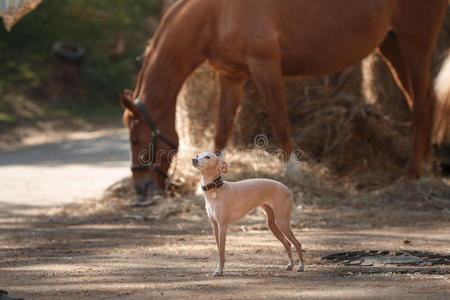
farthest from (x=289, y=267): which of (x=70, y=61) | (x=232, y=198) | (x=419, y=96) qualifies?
(x=70, y=61)

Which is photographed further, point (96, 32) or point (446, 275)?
point (96, 32)

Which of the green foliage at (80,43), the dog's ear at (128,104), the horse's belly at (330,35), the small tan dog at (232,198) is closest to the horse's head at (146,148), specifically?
the dog's ear at (128,104)

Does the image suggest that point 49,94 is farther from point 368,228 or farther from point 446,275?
point 446,275

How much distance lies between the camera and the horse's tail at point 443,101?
736 cm

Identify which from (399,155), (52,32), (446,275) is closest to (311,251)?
(446,275)

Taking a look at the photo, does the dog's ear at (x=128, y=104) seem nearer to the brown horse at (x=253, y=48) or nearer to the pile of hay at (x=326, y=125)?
the brown horse at (x=253, y=48)

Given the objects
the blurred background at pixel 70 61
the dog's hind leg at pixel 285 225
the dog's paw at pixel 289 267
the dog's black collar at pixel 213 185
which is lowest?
the dog's paw at pixel 289 267

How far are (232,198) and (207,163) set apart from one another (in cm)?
23

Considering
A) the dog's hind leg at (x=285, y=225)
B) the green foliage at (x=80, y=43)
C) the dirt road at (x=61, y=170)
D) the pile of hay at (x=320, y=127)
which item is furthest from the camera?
the green foliage at (x=80, y=43)

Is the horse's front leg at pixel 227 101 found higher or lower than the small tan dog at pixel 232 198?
higher

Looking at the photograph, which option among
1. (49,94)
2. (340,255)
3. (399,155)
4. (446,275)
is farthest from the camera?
(49,94)

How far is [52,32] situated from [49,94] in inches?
94.4

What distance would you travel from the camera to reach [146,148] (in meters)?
6.55

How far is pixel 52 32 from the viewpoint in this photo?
67.3 feet
